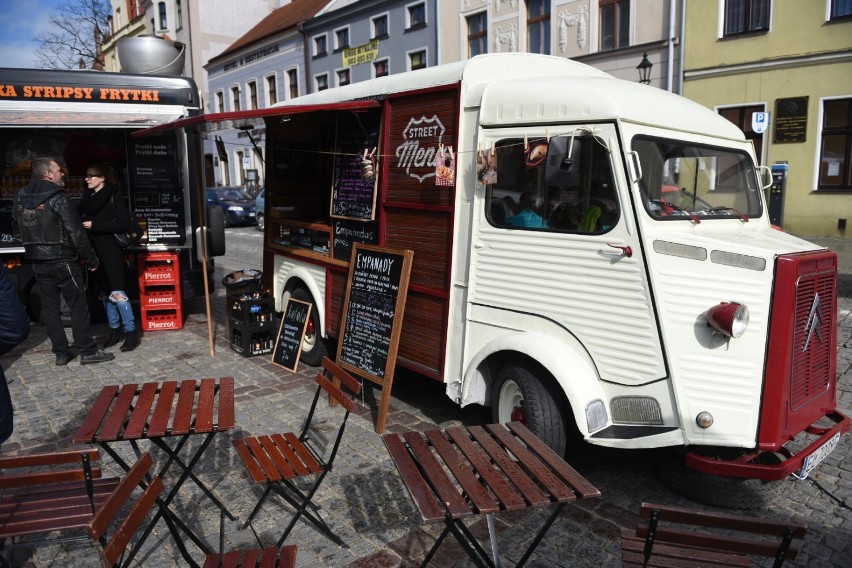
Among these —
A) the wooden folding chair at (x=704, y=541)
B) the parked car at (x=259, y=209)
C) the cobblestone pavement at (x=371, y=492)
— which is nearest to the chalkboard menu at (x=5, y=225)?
the cobblestone pavement at (x=371, y=492)

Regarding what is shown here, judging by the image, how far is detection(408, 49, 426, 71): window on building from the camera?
2394cm

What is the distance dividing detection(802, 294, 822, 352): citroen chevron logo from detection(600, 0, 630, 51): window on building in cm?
1561

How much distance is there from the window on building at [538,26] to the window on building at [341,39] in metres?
10.4

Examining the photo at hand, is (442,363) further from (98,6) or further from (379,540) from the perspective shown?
(98,6)

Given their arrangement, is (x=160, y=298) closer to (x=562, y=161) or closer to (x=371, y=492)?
(x=371, y=492)

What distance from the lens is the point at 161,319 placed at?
27.0 feet

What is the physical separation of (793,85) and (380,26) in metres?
16.2

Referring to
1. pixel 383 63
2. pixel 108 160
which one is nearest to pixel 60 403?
pixel 108 160

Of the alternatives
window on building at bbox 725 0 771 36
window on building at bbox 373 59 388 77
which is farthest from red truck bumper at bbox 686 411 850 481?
window on building at bbox 373 59 388 77

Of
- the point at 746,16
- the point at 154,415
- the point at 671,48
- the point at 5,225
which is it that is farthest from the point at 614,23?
the point at 154,415

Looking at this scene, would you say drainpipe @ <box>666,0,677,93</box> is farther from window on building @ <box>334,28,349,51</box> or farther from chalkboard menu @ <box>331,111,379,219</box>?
window on building @ <box>334,28,349,51</box>

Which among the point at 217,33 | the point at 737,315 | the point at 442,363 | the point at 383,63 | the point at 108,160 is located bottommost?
the point at 442,363

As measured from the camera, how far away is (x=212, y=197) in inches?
885

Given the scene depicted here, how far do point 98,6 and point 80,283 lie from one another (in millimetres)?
33867
